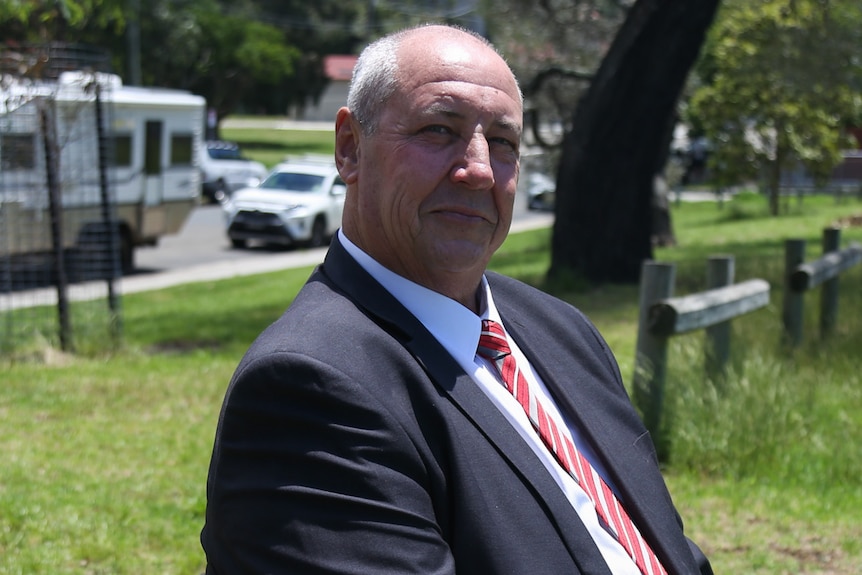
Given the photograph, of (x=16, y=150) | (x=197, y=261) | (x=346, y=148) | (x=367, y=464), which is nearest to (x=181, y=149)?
(x=197, y=261)

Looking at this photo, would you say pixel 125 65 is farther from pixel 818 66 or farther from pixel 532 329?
pixel 532 329

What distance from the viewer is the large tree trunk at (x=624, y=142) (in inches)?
492

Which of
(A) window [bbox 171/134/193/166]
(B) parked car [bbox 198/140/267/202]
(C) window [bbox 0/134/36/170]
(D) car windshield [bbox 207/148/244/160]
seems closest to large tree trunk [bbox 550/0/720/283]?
(C) window [bbox 0/134/36/170]

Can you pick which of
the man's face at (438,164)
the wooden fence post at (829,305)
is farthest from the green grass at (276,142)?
the man's face at (438,164)

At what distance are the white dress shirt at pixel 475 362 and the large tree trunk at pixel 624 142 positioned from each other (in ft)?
34.5

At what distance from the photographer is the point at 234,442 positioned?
2104mm

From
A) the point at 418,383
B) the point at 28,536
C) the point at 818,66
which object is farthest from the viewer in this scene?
the point at 818,66

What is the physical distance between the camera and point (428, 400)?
223 cm

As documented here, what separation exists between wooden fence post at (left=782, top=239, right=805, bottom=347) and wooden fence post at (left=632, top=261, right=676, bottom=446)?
2.50 metres

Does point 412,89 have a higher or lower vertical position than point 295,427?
higher

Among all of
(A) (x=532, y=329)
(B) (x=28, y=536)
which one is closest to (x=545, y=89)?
(B) (x=28, y=536)

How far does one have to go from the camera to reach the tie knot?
2.51 meters

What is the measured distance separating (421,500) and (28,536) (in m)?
3.07

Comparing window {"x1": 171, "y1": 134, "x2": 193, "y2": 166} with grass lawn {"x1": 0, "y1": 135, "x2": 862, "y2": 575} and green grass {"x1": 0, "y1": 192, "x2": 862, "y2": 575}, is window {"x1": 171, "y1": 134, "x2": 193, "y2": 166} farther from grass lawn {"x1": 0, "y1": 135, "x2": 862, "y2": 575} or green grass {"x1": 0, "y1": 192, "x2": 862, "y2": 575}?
grass lawn {"x1": 0, "y1": 135, "x2": 862, "y2": 575}
